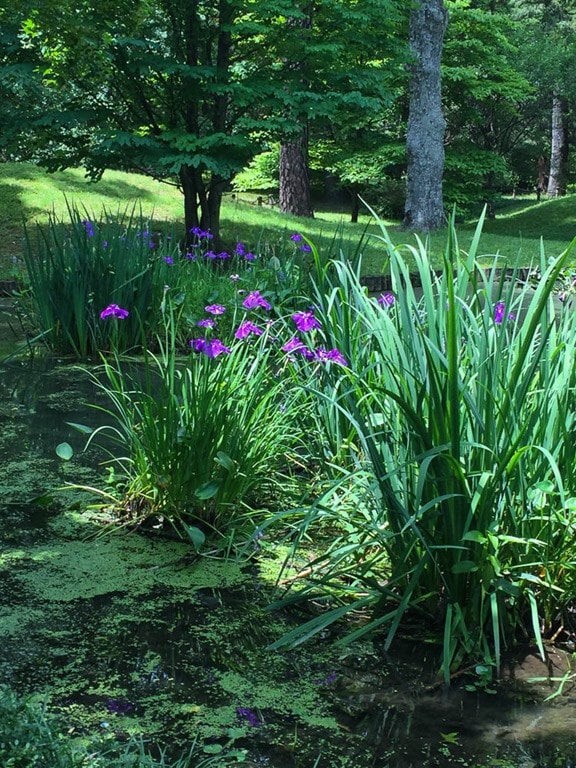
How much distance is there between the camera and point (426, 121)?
52.6 feet

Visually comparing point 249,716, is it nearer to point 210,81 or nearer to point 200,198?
point 210,81

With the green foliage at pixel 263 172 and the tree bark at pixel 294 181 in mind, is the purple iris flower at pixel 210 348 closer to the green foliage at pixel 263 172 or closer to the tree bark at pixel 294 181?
the tree bark at pixel 294 181

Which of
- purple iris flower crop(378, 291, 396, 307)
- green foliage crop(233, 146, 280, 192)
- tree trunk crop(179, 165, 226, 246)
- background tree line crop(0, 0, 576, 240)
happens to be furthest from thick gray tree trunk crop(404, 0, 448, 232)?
purple iris flower crop(378, 291, 396, 307)

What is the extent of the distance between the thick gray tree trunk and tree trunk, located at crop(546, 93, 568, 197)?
439 inches

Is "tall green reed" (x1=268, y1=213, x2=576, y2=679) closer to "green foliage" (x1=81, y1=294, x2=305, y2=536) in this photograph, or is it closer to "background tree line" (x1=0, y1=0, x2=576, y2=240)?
"green foliage" (x1=81, y1=294, x2=305, y2=536)

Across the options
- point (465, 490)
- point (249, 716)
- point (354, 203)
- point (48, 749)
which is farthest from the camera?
point (354, 203)

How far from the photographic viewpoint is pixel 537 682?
2.03m

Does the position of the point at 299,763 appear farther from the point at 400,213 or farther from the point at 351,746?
the point at 400,213

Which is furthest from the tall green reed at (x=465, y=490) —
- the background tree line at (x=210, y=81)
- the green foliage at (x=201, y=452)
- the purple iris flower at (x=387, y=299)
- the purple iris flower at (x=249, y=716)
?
the background tree line at (x=210, y=81)

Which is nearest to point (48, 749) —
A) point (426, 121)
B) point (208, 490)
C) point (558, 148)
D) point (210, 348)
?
point (208, 490)

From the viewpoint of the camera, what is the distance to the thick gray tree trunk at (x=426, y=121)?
1551 centimetres

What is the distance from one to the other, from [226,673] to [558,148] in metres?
27.6

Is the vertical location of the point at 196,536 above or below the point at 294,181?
below

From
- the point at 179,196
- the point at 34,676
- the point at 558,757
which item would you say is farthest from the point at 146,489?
the point at 179,196
